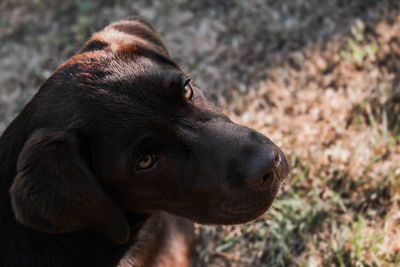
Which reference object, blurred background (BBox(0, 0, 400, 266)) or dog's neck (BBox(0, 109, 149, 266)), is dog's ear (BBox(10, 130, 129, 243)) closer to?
dog's neck (BBox(0, 109, 149, 266))

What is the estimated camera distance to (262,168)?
7.11 feet

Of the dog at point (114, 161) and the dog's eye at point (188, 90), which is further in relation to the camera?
the dog's eye at point (188, 90)

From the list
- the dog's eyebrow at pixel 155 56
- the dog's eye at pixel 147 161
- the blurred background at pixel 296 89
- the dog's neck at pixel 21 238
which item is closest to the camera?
the dog's eye at pixel 147 161

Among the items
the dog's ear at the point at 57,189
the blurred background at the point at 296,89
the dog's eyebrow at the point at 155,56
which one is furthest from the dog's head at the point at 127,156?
the blurred background at the point at 296,89

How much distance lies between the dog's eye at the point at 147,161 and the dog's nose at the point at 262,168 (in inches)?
19.9

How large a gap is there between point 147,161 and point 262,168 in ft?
1.96

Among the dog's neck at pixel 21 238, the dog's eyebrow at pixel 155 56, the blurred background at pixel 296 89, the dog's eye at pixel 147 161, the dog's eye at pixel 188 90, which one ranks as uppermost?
the dog's eyebrow at pixel 155 56

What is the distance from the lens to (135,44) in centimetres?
270

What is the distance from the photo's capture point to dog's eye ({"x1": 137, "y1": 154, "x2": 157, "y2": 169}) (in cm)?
231

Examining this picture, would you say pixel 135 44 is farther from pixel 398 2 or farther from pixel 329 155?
pixel 398 2

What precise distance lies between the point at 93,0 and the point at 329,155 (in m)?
3.80

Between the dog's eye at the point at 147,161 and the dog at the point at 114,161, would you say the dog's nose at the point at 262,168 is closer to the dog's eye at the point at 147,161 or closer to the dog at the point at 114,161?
the dog at the point at 114,161

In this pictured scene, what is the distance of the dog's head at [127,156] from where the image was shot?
222 cm

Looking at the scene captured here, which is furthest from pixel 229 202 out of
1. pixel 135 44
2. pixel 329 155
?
pixel 329 155
